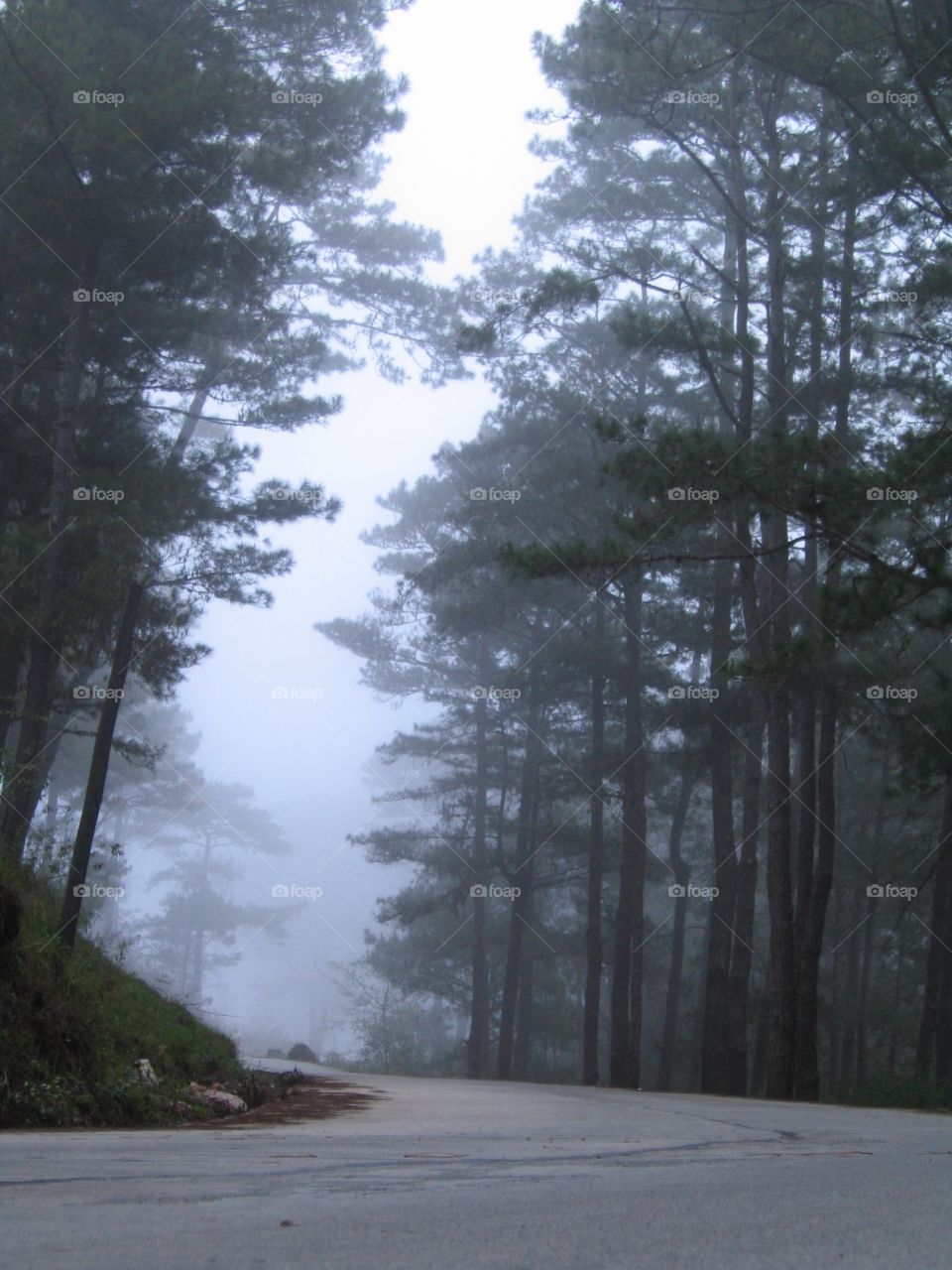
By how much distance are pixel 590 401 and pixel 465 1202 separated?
25812 millimetres

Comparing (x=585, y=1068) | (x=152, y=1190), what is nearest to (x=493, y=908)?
(x=585, y=1068)

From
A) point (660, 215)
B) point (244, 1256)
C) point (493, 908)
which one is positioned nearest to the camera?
point (244, 1256)

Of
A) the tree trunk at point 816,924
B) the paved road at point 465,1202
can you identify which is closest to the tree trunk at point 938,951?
the tree trunk at point 816,924

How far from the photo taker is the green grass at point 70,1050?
24.6 feet

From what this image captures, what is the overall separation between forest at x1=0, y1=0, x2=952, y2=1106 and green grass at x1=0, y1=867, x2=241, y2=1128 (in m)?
0.59

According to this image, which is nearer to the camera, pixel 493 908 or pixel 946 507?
pixel 946 507

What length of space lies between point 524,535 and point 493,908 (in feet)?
59.7

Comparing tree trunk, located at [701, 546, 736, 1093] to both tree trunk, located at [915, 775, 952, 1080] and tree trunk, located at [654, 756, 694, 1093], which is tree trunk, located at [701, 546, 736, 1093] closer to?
tree trunk, located at [915, 775, 952, 1080]

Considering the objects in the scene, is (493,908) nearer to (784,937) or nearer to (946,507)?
(784,937)

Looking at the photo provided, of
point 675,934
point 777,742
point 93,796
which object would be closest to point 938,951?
point 675,934

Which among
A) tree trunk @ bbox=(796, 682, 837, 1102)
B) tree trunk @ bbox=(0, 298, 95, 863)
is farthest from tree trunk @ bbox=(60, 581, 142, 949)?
tree trunk @ bbox=(796, 682, 837, 1102)

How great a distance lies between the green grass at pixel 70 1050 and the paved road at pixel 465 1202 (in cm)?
68

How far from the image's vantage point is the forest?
15.9 m

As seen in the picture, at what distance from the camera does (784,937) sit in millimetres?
18531
